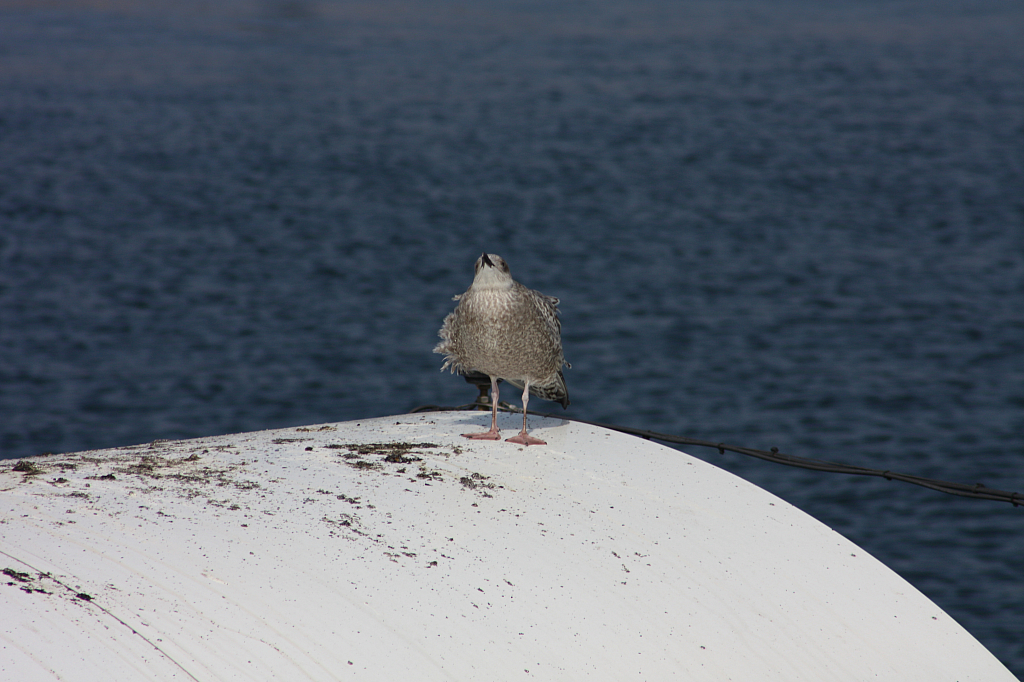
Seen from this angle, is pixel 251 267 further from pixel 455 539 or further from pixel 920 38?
pixel 920 38

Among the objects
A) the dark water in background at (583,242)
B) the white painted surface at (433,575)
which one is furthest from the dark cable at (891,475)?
the dark water in background at (583,242)

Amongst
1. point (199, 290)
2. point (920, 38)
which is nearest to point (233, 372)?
point (199, 290)

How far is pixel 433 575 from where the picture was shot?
5469 millimetres

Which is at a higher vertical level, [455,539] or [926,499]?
[455,539]

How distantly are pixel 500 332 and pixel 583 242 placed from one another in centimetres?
2570

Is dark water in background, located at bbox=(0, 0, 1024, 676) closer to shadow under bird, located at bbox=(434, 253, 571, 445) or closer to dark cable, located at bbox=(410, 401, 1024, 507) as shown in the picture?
dark cable, located at bbox=(410, 401, 1024, 507)

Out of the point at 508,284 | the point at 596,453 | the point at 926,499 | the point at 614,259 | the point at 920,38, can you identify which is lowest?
the point at 926,499

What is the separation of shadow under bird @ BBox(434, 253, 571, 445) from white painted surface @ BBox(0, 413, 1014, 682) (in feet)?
2.70

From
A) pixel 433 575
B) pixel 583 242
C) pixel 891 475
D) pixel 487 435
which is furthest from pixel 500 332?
pixel 583 242

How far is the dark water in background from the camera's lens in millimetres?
21844

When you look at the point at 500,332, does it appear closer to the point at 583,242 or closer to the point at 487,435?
the point at 487,435

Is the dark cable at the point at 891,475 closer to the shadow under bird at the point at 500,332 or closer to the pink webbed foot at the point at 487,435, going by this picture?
the shadow under bird at the point at 500,332

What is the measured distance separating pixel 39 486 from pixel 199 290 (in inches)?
960

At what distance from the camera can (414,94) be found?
5078 centimetres
